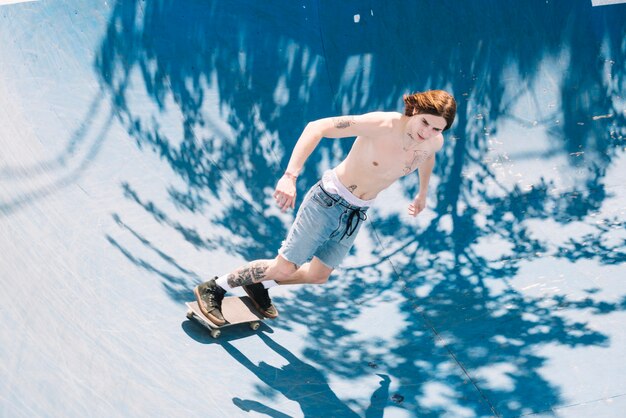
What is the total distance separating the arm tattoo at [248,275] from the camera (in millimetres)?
4434

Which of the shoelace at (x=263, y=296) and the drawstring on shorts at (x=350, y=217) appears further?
the shoelace at (x=263, y=296)

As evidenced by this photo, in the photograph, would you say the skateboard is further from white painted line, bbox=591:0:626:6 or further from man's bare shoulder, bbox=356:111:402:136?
white painted line, bbox=591:0:626:6

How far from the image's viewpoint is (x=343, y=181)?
411 centimetres

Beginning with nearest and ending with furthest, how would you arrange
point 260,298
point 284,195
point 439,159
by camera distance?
point 284,195
point 260,298
point 439,159

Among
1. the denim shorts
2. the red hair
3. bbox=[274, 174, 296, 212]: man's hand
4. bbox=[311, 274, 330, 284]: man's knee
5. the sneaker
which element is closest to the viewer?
bbox=[274, 174, 296, 212]: man's hand

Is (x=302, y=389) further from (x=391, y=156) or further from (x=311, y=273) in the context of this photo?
(x=391, y=156)

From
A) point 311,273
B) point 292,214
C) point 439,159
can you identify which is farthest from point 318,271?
point 439,159

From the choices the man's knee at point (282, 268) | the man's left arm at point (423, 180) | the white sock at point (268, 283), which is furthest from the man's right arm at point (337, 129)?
the white sock at point (268, 283)

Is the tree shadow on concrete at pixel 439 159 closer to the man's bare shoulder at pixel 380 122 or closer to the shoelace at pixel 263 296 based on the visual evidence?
the shoelace at pixel 263 296

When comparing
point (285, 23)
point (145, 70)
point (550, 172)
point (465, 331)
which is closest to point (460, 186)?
point (550, 172)

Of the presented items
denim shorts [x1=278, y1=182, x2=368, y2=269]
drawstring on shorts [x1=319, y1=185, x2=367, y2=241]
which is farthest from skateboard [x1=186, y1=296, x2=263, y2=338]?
drawstring on shorts [x1=319, y1=185, x2=367, y2=241]

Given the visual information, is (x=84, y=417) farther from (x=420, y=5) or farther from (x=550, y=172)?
(x=420, y=5)

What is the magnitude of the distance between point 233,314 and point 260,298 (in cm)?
19

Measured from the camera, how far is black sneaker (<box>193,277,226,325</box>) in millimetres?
4391
